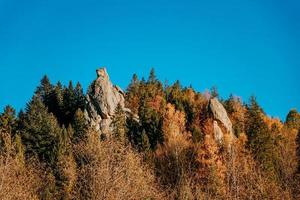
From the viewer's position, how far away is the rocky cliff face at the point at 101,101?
269 feet

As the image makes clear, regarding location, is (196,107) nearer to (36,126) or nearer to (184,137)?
(184,137)

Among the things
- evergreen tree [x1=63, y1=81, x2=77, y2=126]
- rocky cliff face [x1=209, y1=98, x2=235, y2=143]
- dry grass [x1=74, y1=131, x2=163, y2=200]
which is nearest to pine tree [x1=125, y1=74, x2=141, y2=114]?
evergreen tree [x1=63, y1=81, x2=77, y2=126]

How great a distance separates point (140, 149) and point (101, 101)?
70.8 ft

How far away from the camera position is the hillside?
34062 millimetres

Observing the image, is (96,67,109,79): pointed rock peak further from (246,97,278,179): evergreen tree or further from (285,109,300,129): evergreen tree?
(285,109,300,129): evergreen tree

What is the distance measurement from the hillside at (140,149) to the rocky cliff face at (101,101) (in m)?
0.18

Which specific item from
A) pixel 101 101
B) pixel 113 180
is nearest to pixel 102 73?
pixel 101 101

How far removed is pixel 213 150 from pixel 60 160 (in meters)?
16.7

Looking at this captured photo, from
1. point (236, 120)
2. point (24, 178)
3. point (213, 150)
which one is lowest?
point (24, 178)

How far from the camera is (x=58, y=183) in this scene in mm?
51406

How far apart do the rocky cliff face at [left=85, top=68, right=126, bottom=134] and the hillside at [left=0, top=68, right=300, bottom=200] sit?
0.18 metres

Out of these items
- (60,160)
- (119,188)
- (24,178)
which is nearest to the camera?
(119,188)

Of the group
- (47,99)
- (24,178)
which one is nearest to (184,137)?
(24,178)

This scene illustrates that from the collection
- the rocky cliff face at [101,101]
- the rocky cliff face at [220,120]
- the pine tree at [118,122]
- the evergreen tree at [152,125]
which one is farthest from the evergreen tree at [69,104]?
the rocky cliff face at [220,120]
